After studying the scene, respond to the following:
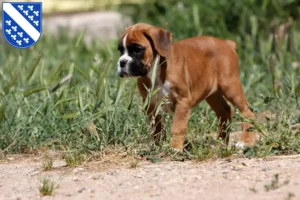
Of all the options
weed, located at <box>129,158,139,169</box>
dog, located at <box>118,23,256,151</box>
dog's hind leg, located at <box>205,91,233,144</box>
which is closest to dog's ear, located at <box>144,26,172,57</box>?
dog, located at <box>118,23,256,151</box>

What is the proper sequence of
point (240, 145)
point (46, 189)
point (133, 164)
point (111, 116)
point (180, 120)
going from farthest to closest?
point (240, 145) → point (180, 120) → point (111, 116) → point (133, 164) → point (46, 189)

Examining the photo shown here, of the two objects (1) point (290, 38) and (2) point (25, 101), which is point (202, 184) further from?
(1) point (290, 38)

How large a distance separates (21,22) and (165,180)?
2532 millimetres

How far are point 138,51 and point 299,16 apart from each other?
4.80m

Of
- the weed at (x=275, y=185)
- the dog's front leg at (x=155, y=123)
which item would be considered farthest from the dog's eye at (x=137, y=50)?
the weed at (x=275, y=185)

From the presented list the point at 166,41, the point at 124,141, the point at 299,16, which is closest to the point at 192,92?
the point at 166,41

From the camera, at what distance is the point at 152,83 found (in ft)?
22.0

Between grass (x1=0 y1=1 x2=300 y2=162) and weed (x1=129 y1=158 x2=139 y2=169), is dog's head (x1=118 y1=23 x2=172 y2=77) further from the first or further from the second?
weed (x1=129 y1=158 x2=139 y2=169)

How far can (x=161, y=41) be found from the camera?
7.21 metres

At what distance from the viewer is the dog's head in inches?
281

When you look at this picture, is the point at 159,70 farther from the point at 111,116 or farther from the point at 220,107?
the point at 220,107

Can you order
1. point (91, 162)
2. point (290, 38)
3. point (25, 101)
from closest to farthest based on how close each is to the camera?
point (91, 162) < point (25, 101) < point (290, 38)

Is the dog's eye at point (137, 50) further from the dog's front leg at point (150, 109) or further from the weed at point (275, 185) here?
the weed at point (275, 185)

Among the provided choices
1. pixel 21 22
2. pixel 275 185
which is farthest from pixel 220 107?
pixel 275 185
